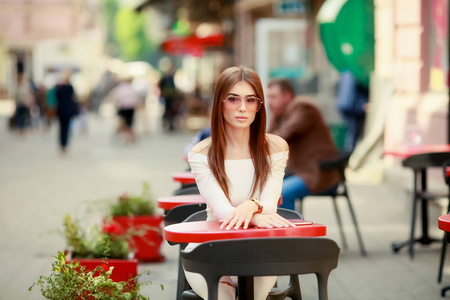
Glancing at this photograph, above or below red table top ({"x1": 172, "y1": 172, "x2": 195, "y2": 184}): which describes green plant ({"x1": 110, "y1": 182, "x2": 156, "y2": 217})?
below

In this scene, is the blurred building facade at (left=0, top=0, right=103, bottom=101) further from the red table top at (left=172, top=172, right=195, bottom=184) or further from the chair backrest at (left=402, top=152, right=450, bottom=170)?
the red table top at (left=172, top=172, right=195, bottom=184)

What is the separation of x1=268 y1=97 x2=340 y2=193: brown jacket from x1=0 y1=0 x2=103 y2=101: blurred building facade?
4860cm

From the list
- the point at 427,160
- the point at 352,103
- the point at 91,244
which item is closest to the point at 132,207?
the point at 91,244

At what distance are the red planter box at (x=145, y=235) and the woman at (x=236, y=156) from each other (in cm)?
330

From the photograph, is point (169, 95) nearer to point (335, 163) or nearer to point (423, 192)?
point (423, 192)

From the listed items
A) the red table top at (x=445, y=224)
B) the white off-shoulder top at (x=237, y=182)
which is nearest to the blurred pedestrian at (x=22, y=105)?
the white off-shoulder top at (x=237, y=182)

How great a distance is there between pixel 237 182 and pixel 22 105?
25865 mm

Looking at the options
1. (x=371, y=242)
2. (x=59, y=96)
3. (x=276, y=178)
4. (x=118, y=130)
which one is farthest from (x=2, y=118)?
(x=276, y=178)

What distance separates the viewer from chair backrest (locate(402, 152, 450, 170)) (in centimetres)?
745

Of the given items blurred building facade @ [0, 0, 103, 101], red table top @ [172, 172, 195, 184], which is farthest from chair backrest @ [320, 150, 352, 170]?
blurred building facade @ [0, 0, 103, 101]

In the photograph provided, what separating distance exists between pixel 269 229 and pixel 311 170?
3.98 meters

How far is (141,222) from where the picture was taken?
7785 mm

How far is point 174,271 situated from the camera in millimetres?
7520

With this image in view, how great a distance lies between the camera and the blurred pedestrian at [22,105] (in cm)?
2858
